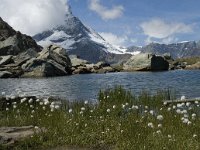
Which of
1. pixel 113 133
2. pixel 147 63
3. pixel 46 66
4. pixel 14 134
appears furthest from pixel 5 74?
pixel 113 133

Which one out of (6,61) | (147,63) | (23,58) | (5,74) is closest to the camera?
(5,74)

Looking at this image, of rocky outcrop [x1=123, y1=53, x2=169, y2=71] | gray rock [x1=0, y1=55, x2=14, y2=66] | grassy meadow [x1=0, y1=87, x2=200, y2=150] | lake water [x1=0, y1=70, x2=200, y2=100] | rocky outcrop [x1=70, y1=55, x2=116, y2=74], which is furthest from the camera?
rocky outcrop [x1=123, y1=53, x2=169, y2=71]

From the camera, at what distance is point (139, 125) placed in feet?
58.2

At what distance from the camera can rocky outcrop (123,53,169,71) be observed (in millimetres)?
142375

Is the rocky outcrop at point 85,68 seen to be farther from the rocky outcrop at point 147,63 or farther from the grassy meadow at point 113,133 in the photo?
the grassy meadow at point 113,133

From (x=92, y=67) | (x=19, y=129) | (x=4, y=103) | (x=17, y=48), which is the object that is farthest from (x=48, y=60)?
(x=19, y=129)

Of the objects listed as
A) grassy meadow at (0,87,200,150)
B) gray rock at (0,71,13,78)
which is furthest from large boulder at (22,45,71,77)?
grassy meadow at (0,87,200,150)

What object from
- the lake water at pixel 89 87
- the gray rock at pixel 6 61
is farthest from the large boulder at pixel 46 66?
the lake water at pixel 89 87

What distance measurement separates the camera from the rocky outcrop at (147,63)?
142375 mm

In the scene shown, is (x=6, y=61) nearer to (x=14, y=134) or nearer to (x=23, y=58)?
(x=23, y=58)

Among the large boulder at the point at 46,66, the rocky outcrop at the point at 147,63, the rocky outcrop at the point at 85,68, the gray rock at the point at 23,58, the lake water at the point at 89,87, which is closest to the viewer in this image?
the lake water at the point at 89,87

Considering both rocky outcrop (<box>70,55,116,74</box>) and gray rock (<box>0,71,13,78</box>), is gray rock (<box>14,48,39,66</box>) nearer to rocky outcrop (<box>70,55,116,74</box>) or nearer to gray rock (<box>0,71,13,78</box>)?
gray rock (<box>0,71,13,78</box>)

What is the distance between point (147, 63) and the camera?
471ft

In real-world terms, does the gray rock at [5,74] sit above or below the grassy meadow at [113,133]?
above
